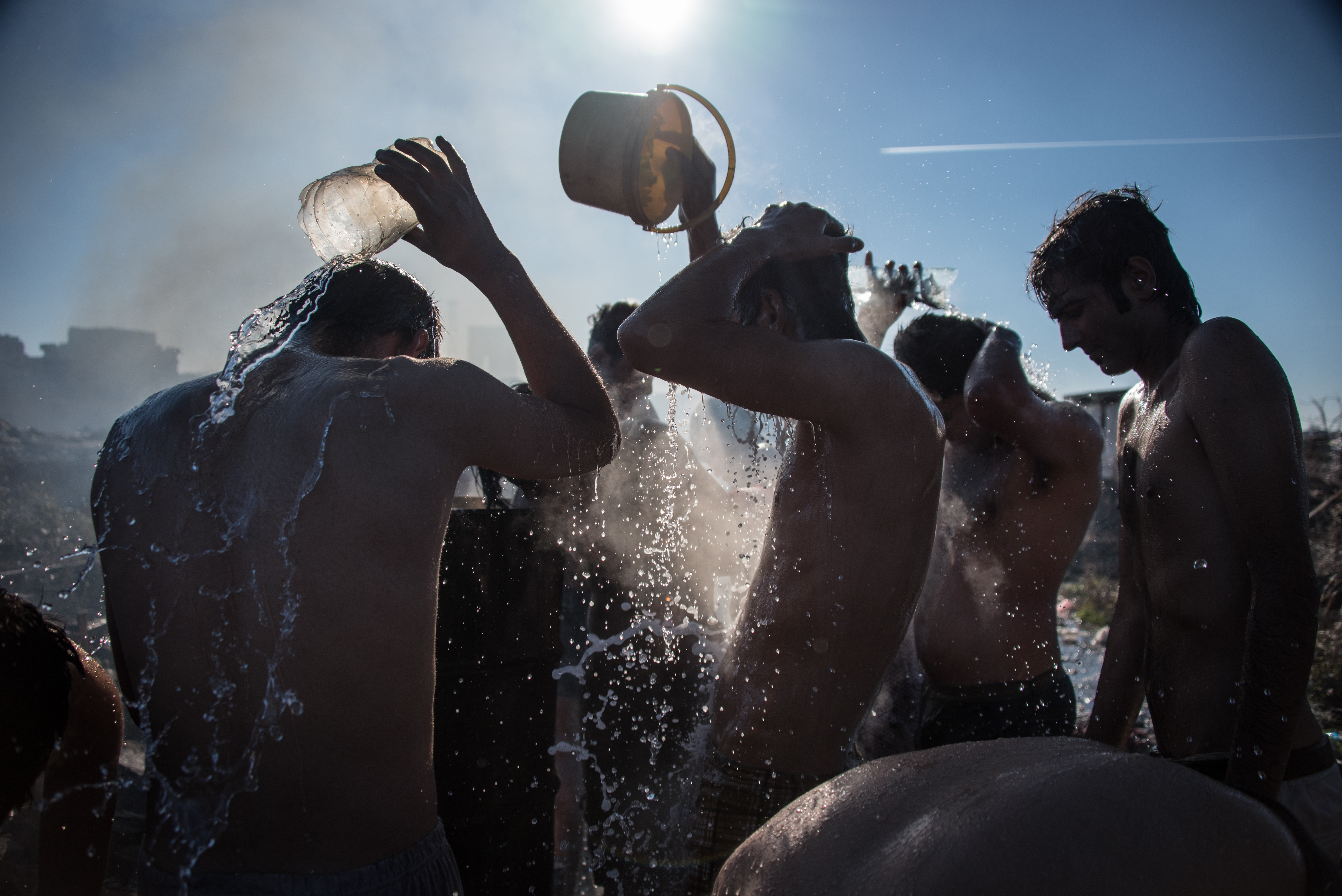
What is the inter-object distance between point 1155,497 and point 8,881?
4426 mm

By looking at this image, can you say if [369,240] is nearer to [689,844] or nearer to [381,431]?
[381,431]

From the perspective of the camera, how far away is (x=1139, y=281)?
6.80 ft

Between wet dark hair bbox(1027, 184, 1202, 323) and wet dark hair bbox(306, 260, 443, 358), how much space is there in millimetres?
1989

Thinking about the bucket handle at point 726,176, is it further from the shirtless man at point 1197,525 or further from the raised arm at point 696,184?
the shirtless man at point 1197,525

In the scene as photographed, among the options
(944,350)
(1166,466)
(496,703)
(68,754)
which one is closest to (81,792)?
(68,754)

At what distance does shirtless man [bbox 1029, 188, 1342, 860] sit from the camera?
A: 1.54 meters

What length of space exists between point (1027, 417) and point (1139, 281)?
72cm

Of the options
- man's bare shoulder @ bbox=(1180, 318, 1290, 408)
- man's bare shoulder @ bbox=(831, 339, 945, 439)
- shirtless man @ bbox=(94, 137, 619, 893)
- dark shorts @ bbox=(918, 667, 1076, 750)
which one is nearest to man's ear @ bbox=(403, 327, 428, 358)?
shirtless man @ bbox=(94, 137, 619, 893)

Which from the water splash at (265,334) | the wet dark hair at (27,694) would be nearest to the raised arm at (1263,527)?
the water splash at (265,334)

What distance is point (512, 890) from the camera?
2197mm

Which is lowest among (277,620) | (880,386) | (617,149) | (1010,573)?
(277,620)

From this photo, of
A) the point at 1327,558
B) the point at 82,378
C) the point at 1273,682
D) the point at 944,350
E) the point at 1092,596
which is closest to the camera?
the point at 1273,682

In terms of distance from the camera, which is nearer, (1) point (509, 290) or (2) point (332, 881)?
(2) point (332, 881)

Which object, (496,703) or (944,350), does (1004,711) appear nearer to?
(944,350)
